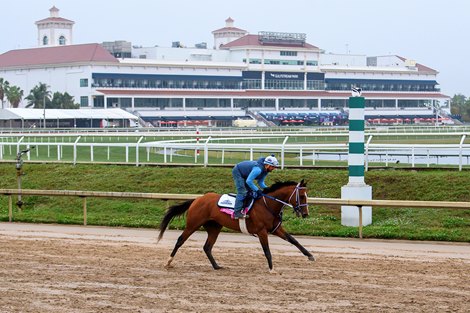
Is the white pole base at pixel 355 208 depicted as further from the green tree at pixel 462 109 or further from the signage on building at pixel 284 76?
the green tree at pixel 462 109

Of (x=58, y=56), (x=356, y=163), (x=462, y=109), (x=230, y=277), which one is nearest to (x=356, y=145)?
(x=356, y=163)

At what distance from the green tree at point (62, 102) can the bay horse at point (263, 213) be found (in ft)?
256

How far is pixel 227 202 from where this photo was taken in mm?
11922

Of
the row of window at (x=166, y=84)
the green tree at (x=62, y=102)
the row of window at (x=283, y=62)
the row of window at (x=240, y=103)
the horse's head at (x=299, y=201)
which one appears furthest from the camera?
the row of window at (x=283, y=62)

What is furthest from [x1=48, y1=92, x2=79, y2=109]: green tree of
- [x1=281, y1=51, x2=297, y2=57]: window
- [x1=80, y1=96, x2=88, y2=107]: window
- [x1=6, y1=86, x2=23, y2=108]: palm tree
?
[x1=281, y1=51, x2=297, y2=57]: window

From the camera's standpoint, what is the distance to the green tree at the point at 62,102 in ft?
292

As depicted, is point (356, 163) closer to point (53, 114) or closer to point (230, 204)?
point (230, 204)

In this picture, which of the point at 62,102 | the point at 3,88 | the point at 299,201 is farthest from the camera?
the point at 3,88

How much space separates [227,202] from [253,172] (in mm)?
534

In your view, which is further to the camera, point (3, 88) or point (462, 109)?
point (462, 109)

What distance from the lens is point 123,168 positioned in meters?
23.9

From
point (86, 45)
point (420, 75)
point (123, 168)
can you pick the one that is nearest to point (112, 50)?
point (86, 45)

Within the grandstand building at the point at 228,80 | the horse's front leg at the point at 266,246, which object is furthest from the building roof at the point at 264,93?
the horse's front leg at the point at 266,246

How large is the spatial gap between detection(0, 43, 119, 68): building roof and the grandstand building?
12cm
